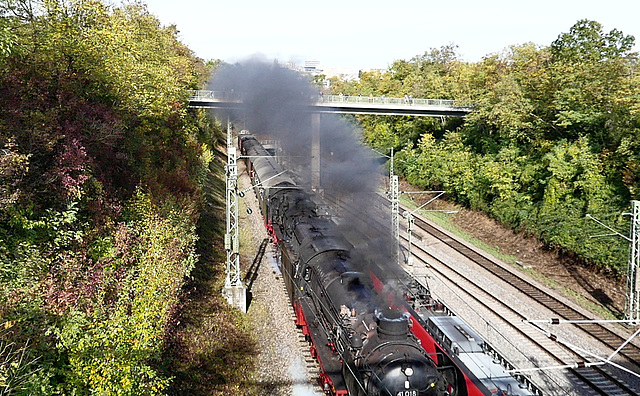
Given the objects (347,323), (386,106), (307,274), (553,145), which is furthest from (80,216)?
(386,106)

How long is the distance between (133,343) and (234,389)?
374cm

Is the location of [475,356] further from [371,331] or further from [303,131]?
[303,131]

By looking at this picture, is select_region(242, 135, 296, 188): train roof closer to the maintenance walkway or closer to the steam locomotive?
the maintenance walkway

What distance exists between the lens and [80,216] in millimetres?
13062

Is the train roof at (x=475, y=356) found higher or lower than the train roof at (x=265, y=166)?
lower

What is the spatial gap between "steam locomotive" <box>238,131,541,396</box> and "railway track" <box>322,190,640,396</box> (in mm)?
2306

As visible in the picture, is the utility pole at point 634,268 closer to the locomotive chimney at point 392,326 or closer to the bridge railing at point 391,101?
the locomotive chimney at point 392,326

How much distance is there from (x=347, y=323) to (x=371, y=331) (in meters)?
0.75

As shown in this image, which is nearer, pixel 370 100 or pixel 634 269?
pixel 634 269

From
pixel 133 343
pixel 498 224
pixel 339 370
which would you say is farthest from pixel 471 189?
pixel 133 343

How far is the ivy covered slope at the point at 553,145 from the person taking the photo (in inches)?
921

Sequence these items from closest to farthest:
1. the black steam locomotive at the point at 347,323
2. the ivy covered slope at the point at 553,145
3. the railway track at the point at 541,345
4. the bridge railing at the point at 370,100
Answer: the black steam locomotive at the point at 347,323, the railway track at the point at 541,345, the ivy covered slope at the point at 553,145, the bridge railing at the point at 370,100

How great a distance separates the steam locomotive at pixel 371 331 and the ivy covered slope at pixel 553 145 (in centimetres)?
1225

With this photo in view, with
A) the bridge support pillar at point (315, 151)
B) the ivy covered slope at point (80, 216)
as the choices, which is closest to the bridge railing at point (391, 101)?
the bridge support pillar at point (315, 151)
